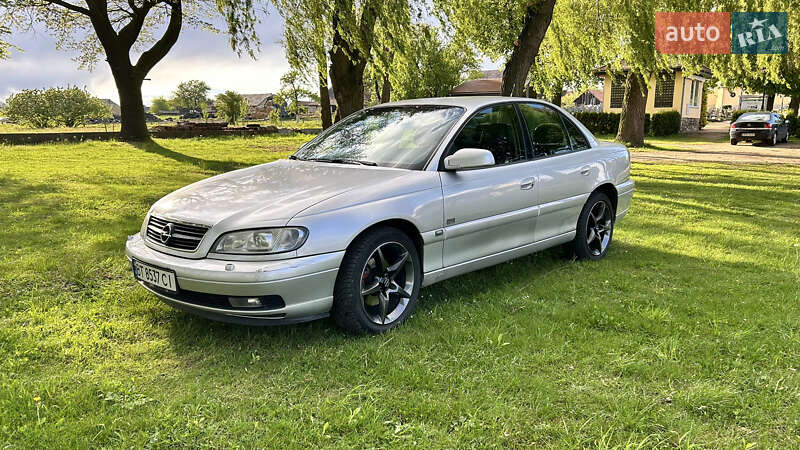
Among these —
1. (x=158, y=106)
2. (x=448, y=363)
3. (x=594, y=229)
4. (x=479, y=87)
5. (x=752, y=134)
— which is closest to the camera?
(x=448, y=363)

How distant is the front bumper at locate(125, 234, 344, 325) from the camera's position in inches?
128

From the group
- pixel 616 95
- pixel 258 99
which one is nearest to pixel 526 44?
pixel 616 95

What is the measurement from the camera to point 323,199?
3516 mm

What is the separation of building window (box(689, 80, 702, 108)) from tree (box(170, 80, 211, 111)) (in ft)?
346

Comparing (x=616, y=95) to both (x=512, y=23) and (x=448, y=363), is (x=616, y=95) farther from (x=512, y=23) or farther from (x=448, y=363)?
(x=448, y=363)

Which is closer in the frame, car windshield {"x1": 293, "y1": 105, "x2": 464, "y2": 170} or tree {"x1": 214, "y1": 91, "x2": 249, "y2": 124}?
car windshield {"x1": 293, "y1": 105, "x2": 464, "y2": 170}

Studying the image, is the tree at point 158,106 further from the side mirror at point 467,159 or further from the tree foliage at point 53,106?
the side mirror at point 467,159

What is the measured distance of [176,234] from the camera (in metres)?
3.58

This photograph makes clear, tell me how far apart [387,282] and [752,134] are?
26217mm

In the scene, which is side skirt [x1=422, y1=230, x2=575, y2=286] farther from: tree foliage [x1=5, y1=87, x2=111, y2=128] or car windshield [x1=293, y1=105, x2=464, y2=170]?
tree foliage [x1=5, y1=87, x2=111, y2=128]

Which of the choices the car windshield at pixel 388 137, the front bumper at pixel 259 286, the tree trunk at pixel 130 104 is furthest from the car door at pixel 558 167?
the tree trunk at pixel 130 104

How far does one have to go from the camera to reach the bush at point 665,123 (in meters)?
30.2

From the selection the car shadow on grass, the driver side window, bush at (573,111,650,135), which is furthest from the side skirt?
bush at (573,111,650,135)

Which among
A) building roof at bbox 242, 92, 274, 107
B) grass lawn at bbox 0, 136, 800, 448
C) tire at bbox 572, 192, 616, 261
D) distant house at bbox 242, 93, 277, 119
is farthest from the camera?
building roof at bbox 242, 92, 274, 107
